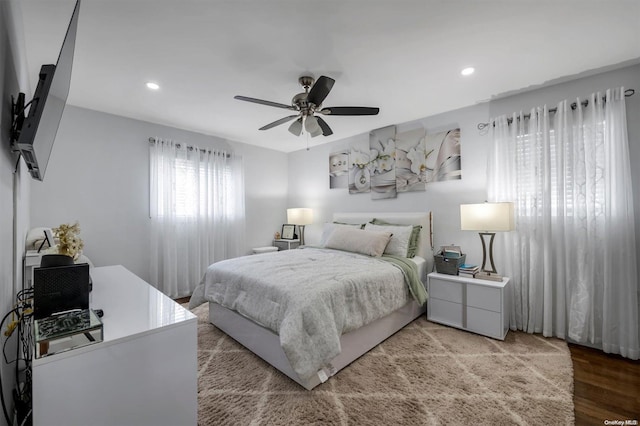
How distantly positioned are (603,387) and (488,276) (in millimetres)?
1090

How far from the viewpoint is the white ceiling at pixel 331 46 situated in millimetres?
1717

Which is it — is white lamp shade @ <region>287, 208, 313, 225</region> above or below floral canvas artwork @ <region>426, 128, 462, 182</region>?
below

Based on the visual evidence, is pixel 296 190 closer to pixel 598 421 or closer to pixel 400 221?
pixel 400 221

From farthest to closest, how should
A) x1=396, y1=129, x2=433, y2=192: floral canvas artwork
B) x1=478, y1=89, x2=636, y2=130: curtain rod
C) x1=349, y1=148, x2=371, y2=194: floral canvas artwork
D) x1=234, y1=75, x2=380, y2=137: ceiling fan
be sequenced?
1. x1=349, y1=148, x2=371, y2=194: floral canvas artwork
2. x1=396, y1=129, x2=433, y2=192: floral canvas artwork
3. x1=478, y1=89, x2=636, y2=130: curtain rod
4. x1=234, y1=75, x2=380, y2=137: ceiling fan

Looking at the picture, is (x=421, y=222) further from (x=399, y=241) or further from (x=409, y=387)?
(x=409, y=387)

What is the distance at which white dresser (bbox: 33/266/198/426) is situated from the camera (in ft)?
3.06

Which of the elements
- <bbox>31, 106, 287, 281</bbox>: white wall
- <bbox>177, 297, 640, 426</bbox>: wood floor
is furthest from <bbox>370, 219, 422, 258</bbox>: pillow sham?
<bbox>31, 106, 287, 281</bbox>: white wall

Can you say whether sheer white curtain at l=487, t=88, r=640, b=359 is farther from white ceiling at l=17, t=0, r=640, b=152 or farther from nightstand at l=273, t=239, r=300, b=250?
nightstand at l=273, t=239, r=300, b=250

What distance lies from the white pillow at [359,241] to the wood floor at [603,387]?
6.20 feet

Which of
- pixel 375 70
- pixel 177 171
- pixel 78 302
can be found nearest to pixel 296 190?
pixel 177 171

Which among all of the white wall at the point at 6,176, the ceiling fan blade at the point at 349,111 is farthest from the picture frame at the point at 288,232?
the white wall at the point at 6,176

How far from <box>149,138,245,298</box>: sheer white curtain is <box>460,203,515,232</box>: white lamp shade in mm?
3471

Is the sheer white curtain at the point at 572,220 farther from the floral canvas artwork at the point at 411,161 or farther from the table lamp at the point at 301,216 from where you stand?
the table lamp at the point at 301,216

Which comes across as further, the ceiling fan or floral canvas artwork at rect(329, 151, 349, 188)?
floral canvas artwork at rect(329, 151, 349, 188)
